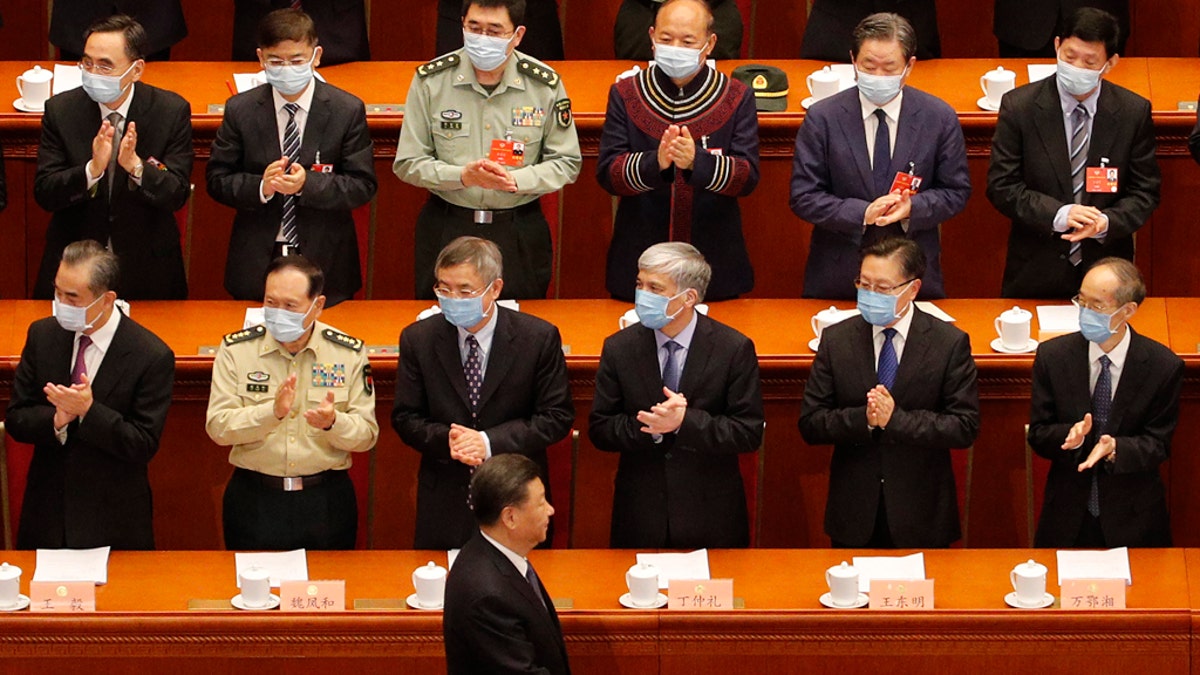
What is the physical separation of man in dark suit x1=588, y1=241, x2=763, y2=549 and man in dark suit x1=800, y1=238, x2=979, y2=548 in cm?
19

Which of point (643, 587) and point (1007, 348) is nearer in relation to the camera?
point (643, 587)

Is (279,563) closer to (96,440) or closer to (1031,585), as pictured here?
(96,440)

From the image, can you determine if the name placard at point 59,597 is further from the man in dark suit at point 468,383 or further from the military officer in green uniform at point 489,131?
the military officer in green uniform at point 489,131

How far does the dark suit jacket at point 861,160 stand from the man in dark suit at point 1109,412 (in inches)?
23.8

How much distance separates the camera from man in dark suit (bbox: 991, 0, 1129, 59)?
20.1 feet

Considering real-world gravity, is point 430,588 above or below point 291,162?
below

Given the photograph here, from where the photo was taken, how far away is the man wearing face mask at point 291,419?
4.59m

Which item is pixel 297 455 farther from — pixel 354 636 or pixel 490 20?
pixel 490 20

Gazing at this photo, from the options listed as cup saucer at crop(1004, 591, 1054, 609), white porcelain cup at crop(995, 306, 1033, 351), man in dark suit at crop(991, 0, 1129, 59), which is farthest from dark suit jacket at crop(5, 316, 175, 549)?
man in dark suit at crop(991, 0, 1129, 59)

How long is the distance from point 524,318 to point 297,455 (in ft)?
1.97

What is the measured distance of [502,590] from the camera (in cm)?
397

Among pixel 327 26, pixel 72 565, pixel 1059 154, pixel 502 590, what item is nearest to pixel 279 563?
pixel 72 565

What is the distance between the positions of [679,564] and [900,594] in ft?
1.63

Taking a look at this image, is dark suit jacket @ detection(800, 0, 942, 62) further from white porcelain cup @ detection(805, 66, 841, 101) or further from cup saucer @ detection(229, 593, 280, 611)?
cup saucer @ detection(229, 593, 280, 611)
